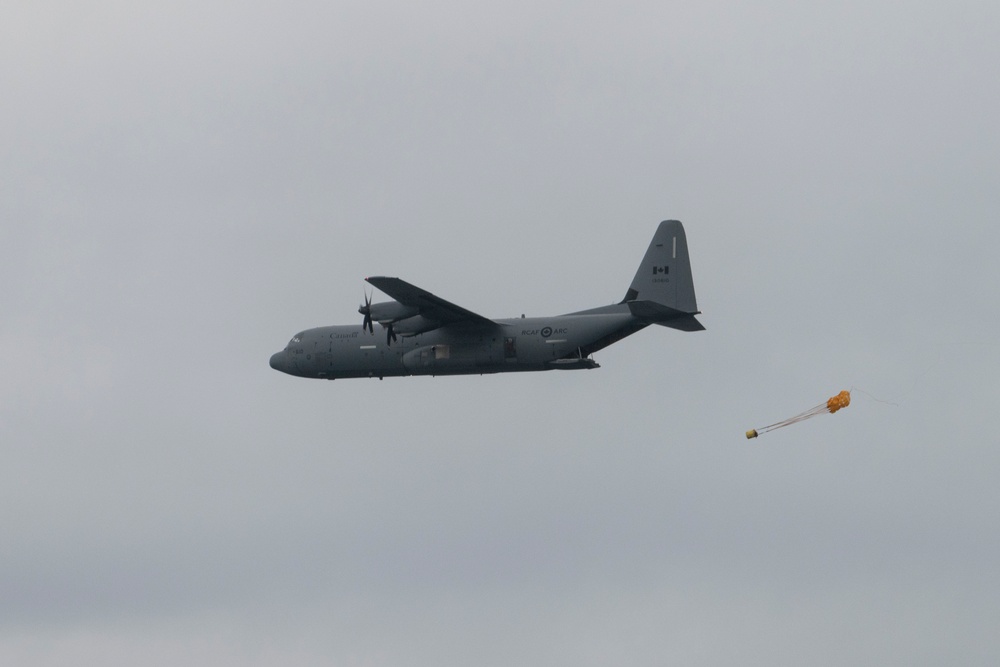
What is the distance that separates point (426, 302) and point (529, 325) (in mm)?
4909

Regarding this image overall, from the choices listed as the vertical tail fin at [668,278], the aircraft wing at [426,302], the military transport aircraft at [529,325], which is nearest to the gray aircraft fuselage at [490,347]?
the military transport aircraft at [529,325]

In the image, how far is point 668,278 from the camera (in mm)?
63531

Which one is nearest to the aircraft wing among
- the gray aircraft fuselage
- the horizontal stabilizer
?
the gray aircraft fuselage

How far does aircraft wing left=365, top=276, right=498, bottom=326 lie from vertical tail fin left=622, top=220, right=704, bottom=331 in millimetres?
7027

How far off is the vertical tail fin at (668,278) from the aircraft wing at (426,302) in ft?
23.1

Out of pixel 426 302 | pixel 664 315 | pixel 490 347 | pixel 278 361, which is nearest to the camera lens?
pixel 664 315

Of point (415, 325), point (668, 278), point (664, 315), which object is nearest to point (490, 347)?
point (415, 325)

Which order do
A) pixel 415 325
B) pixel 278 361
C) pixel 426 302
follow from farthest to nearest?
1. pixel 278 361
2. pixel 415 325
3. pixel 426 302

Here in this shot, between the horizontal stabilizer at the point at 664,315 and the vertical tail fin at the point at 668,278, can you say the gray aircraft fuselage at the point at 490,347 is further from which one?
the vertical tail fin at the point at 668,278

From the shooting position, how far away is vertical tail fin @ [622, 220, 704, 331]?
62344 mm

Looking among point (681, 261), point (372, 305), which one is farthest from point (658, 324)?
point (372, 305)

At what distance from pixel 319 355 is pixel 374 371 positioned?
3.02m

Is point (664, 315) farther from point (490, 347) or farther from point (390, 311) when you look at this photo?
point (390, 311)

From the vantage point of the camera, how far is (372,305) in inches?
2517
